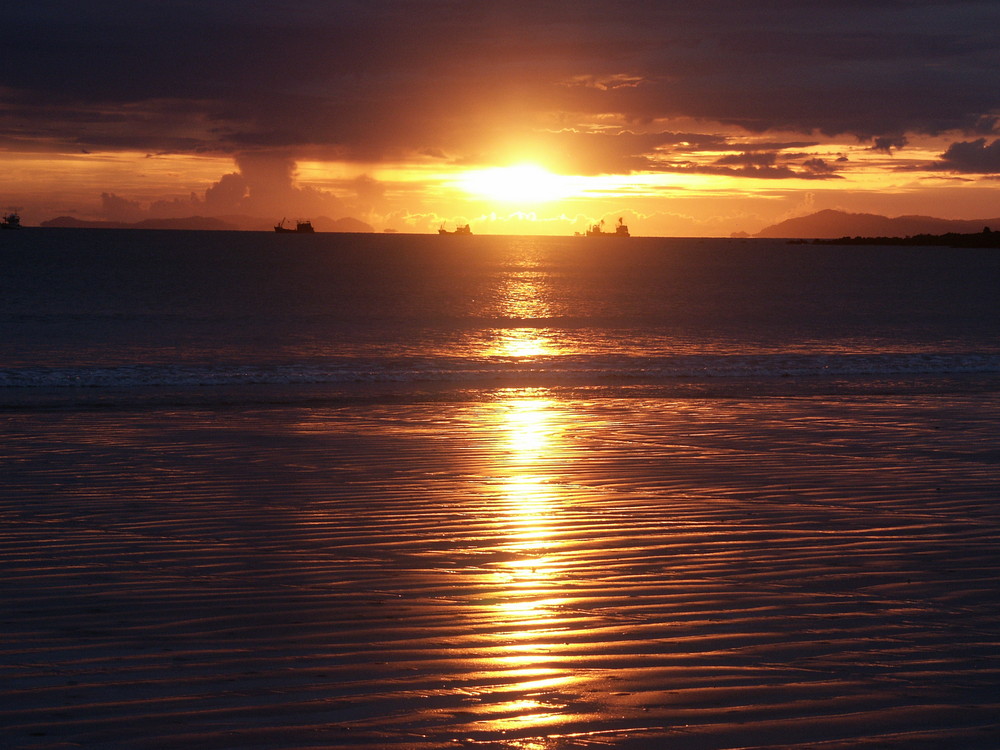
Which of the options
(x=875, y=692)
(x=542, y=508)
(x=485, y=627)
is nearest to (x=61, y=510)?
(x=542, y=508)

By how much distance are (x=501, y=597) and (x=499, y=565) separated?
72 centimetres

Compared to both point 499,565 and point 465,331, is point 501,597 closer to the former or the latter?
point 499,565

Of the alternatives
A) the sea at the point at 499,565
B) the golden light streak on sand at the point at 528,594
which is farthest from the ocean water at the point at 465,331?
the golden light streak on sand at the point at 528,594

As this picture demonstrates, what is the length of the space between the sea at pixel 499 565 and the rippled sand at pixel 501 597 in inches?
0.9

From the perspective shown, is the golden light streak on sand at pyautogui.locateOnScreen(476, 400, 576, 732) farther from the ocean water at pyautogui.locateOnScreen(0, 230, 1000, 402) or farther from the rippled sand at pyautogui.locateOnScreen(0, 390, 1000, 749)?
the ocean water at pyautogui.locateOnScreen(0, 230, 1000, 402)

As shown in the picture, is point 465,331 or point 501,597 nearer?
point 501,597

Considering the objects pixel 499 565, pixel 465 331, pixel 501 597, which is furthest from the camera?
pixel 465 331

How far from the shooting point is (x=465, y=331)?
38562mm

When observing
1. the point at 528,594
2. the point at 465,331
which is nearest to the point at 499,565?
the point at 528,594

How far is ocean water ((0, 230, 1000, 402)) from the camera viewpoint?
20.7 meters

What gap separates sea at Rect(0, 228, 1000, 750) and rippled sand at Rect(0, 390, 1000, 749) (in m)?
0.02

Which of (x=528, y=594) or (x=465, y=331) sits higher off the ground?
(x=528, y=594)

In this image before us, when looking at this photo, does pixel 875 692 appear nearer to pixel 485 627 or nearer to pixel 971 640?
pixel 971 640

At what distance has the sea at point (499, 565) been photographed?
4219 mm
